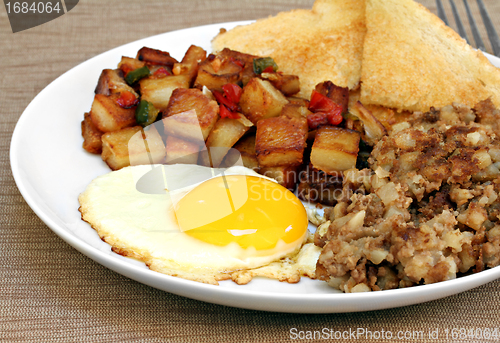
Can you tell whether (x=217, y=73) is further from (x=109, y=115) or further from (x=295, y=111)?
(x=109, y=115)

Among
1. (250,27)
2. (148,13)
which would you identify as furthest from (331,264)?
(148,13)

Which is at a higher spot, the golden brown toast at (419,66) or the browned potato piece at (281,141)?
the golden brown toast at (419,66)

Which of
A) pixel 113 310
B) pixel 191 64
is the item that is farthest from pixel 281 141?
pixel 113 310

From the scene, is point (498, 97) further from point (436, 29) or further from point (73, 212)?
point (73, 212)

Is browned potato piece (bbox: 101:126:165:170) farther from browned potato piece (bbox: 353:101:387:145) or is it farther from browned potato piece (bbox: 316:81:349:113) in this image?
browned potato piece (bbox: 353:101:387:145)

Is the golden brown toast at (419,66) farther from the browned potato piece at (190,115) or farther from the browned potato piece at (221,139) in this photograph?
the browned potato piece at (190,115)

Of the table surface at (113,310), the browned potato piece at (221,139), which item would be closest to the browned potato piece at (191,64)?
the browned potato piece at (221,139)
